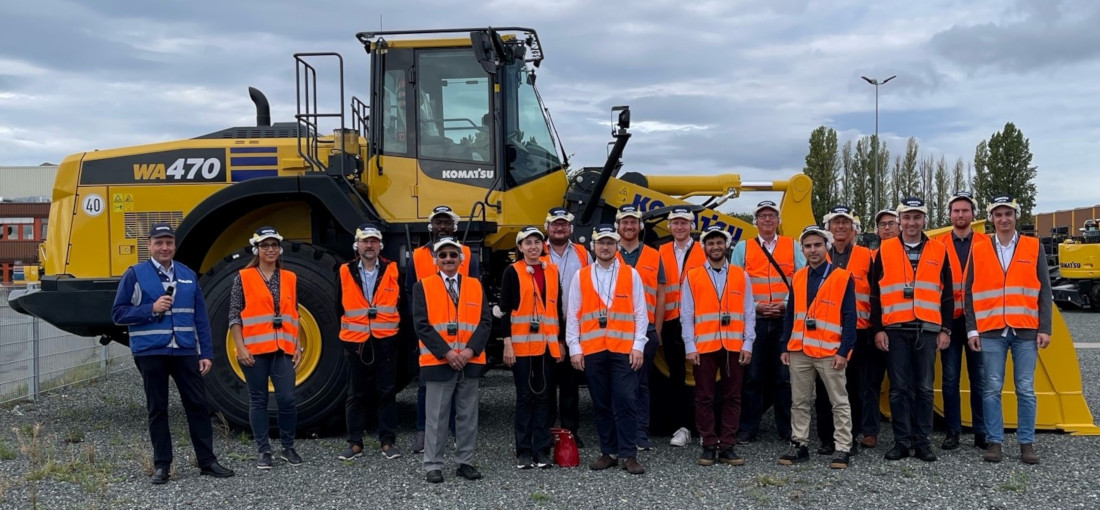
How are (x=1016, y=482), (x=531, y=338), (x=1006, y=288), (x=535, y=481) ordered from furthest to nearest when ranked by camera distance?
1. (x=1006, y=288)
2. (x=531, y=338)
3. (x=535, y=481)
4. (x=1016, y=482)

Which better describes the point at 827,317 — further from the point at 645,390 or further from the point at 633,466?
the point at 633,466

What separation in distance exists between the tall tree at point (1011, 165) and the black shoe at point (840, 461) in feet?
127

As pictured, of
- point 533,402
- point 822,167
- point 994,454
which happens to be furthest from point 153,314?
point 822,167

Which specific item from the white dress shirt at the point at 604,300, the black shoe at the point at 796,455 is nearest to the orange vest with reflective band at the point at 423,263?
the white dress shirt at the point at 604,300

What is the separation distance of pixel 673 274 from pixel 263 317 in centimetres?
300

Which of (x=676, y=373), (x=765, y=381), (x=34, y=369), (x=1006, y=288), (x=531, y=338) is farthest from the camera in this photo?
(x=34, y=369)

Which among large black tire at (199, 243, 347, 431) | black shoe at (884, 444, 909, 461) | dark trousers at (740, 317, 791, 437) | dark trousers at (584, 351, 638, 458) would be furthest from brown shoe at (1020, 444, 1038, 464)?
large black tire at (199, 243, 347, 431)

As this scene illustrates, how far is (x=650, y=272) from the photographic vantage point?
257 inches

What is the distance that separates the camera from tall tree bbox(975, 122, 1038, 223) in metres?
40.2

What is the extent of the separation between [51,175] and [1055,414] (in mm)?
54948

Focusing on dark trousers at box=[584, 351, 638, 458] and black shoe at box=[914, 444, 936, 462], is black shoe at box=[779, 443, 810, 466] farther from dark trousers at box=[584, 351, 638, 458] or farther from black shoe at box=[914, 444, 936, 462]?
dark trousers at box=[584, 351, 638, 458]

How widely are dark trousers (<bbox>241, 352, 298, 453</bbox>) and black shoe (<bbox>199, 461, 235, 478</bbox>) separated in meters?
0.28

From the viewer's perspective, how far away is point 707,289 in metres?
6.26

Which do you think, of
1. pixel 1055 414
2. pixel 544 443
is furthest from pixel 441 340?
pixel 1055 414
